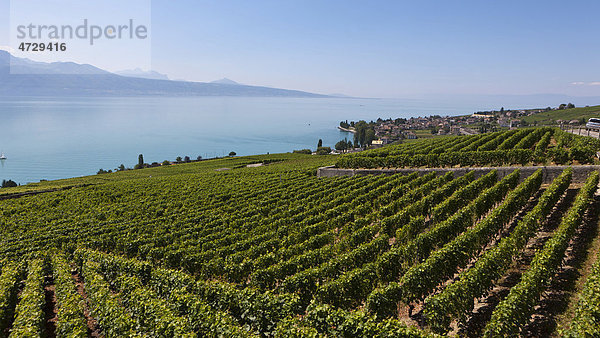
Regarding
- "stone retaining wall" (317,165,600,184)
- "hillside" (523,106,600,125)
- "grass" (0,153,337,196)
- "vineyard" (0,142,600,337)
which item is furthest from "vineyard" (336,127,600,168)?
"hillside" (523,106,600,125)

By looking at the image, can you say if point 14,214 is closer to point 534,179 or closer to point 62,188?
point 62,188

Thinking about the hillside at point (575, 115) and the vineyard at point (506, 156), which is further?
the hillside at point (575, 115)

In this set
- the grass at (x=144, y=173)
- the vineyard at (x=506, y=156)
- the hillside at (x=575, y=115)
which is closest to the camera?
the vineyard at (x=506, y=156)

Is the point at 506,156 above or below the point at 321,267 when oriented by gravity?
above

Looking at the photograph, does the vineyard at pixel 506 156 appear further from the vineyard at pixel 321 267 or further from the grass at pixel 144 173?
the grass at pixel 144 173

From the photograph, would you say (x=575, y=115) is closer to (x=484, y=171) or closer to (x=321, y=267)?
(x=484, y=171)

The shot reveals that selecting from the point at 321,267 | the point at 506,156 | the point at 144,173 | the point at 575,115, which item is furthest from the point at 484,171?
the point at 575,115

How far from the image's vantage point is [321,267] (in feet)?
50.1

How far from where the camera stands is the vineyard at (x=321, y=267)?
1109 centimetres

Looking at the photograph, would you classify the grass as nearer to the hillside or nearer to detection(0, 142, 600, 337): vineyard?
detection(0, 142, 600, 337): vineyard

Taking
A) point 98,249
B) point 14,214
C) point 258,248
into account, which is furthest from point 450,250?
point 14,214

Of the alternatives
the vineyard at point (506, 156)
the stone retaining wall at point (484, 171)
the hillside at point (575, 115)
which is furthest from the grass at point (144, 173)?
the hillside at point (575, 115)

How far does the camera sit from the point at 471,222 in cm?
1922

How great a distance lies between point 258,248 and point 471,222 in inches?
518
